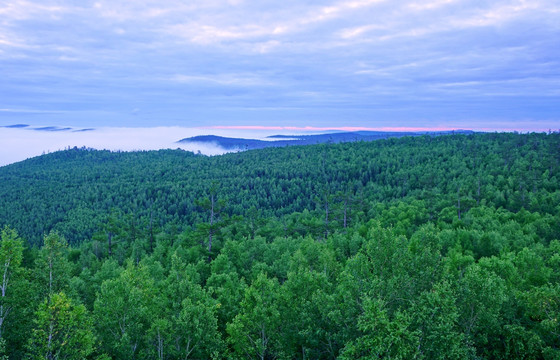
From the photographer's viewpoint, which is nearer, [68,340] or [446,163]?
[68,340]

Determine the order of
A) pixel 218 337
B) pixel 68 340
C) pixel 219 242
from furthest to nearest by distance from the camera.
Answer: pixel 219 242, pixel 218 337, pixel 68 340

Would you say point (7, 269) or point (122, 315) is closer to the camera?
point (7, 269)

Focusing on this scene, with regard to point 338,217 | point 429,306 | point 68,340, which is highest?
point 429,306

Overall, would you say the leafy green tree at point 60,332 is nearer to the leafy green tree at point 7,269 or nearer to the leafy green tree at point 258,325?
the leafy green tree at point 7,269

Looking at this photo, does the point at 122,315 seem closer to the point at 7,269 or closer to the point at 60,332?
the point at 60,332

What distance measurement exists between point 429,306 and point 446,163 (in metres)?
170

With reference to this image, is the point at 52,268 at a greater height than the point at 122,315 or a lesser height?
greater

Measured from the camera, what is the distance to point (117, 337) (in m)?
28.2

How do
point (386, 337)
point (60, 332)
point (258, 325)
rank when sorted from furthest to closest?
point (258, 325)
point (60, 332)
point (386, 337)

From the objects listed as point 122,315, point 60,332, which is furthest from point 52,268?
point 60,332

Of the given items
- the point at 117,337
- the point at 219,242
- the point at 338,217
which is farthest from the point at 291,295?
the point at 338,217

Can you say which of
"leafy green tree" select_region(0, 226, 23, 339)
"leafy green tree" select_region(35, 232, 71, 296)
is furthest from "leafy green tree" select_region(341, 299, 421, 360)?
"leafy green tree" select_region(0, 226, 23, 339)

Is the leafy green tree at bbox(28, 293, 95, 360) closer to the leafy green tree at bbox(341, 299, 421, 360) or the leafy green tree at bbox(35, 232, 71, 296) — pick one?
the leafy green tree at bbox(35, 232, 71, 296)

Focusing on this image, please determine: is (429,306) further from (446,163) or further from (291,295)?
(446,163)
